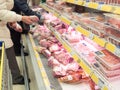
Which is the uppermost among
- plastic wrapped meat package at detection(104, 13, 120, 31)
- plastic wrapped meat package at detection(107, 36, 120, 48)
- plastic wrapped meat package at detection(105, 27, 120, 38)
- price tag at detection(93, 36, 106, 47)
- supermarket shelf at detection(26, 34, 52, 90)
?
plastic wrapped meat package at detection(104, 13, 120, 31)

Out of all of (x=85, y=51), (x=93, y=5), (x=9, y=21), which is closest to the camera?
(x=93, y=5)

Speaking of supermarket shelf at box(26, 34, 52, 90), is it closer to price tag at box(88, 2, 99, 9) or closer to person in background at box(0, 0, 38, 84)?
person in background at box(0, 0, 38, 84)

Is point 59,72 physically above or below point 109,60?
below

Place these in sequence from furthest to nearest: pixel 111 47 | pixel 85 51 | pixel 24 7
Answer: pixel 24 7, pixel 85 51, pixel 111 47

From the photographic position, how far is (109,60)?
1695mm

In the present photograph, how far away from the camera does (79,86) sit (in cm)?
217

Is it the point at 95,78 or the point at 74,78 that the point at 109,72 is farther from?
the point at 74,78

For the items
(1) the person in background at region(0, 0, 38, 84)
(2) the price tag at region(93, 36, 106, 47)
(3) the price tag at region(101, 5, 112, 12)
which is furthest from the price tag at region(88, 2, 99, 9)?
(1) the person in background at region(0, 0, 38, 84)

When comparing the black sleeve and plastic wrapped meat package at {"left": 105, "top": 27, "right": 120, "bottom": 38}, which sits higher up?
plastic wrapped meat package at {"left": 105, "top": 27, "right": 120, "bottom": 38}

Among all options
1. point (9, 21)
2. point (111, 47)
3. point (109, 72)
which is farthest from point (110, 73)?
point (9, 21)

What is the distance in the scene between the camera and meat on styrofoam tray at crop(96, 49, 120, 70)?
5.36 feet

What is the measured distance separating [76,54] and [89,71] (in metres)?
0.39

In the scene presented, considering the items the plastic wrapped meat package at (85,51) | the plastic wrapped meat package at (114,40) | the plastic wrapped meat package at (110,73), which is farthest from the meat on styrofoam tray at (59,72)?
the plastic wrapped meat package at (114,40)

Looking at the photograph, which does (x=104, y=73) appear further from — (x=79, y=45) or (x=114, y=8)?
(x=79, y=45)
